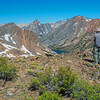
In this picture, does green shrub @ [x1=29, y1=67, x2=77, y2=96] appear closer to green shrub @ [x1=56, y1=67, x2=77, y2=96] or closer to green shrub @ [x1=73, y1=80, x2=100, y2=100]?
green shrub @ [x1=56, y1=67, x2=77, y2=96]

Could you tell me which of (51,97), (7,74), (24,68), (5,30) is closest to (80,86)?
(51,97)

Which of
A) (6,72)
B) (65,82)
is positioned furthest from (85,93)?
(6,72)

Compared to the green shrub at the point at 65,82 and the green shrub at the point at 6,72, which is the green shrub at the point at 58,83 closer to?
the green shrub at the point at 65,82

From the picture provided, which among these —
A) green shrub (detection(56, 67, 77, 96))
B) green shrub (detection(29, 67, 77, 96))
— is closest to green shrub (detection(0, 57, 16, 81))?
green shrub (detection(29, 67, 77, 96))

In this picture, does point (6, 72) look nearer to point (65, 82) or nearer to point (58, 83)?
point (58, 83)

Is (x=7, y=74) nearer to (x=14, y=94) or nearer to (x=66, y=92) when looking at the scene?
(x=14, y=94)

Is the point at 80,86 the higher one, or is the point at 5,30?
the point at 5,30

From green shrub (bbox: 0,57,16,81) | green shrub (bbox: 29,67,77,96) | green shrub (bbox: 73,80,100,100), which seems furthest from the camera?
green shrub (bbox: 0,57,16,81)

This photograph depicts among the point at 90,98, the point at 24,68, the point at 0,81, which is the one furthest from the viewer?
the point at 24,68

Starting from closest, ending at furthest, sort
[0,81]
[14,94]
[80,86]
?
[80,86], [14,94], [0,81]

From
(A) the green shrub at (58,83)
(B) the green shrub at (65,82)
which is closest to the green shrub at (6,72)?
(A) the green shrub at (58,83)

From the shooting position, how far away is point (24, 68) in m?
9.98

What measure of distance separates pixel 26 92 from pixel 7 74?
1.75 metres

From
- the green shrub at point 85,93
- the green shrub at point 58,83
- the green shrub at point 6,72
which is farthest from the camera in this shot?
the green shrub at point 6,72
